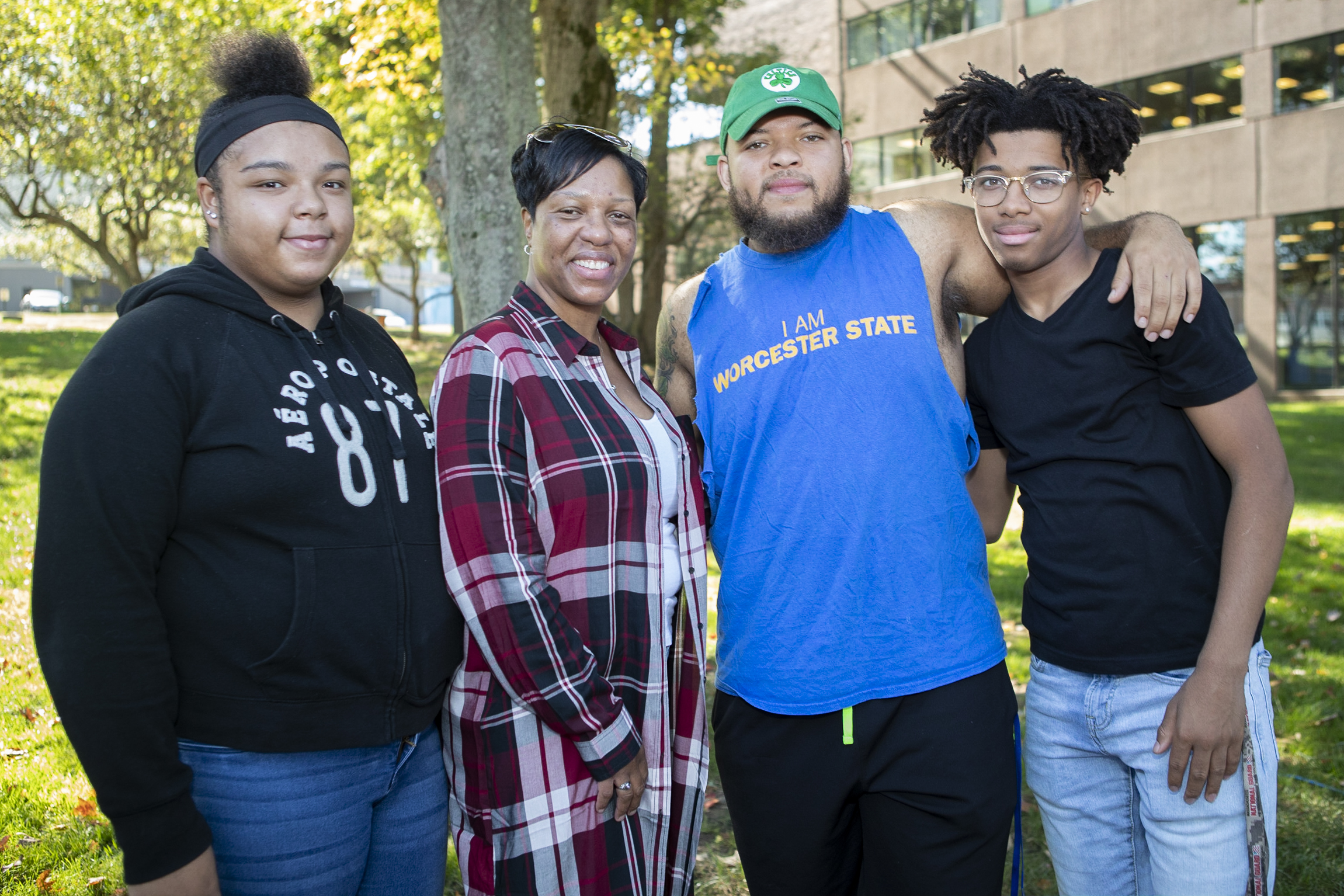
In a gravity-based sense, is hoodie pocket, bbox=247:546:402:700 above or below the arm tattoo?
below

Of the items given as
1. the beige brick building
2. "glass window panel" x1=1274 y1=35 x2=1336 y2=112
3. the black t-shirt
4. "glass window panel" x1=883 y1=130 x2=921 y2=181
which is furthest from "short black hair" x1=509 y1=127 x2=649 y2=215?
Answer: "glass window panel" x1=883 y1=130 x2=921 y2=181

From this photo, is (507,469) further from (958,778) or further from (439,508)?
(958,778)

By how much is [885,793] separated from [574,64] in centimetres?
716

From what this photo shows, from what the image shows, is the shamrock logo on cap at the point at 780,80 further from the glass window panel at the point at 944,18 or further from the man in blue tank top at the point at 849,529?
the glass window panel at the point at 944,18

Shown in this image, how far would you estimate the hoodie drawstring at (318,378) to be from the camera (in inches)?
84.4

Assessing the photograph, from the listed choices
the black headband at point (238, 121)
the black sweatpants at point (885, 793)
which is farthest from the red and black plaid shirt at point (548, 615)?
the black headband at point (238, 121)

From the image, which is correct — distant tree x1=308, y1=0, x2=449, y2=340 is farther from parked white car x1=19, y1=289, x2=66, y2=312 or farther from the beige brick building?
parked white car x1=19, y1=289, x2=66, y2=312

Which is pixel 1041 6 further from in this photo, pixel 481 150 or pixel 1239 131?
pixel 481 150

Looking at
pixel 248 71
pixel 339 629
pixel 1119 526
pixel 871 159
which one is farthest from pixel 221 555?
pixel 871 159

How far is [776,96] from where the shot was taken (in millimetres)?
2785

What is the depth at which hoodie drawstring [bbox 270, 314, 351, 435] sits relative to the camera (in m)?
2.14

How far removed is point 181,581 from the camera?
6.32ft

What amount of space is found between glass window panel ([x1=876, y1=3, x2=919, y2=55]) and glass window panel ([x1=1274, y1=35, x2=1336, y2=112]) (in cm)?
905

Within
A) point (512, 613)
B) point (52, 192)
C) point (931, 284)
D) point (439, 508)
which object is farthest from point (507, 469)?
point (52, 192)
